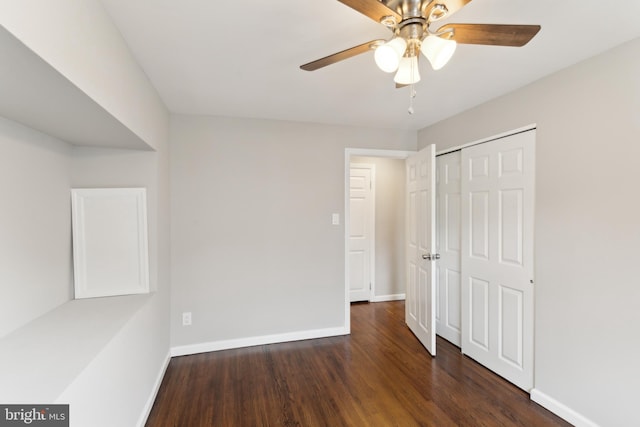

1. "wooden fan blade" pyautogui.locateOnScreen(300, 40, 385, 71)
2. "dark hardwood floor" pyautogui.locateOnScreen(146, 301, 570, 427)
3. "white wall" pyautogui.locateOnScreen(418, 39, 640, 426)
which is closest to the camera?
"wooden fan blade" pyautogui.locateOnScreen(300, 40, 385, 71)

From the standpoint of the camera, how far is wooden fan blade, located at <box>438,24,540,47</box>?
113 cm

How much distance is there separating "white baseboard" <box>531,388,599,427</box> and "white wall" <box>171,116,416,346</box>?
1781 millimetres

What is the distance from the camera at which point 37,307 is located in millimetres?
1655

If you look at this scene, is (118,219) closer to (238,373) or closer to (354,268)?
(238,373)

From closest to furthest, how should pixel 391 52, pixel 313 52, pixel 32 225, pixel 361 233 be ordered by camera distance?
pixel 391 52 < pixel 32 225 < pixel 313 52 < pixel 361 233

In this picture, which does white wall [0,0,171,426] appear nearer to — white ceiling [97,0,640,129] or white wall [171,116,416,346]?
white ceiling [97,0,640,129]

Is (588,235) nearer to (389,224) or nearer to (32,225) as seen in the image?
(389,224)

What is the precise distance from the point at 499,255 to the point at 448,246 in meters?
0.66

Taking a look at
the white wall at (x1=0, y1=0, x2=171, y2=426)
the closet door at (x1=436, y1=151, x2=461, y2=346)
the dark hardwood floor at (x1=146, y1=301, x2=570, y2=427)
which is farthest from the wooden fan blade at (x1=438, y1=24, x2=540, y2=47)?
the dark hardwood floor at (x1=146, y1=301, x2=570, y2=427)

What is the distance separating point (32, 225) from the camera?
64.6 inches

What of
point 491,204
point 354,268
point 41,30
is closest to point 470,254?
point 491,204

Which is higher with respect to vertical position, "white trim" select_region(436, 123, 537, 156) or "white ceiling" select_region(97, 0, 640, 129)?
"white ceiling" select_region(97, 0, 640, 129)

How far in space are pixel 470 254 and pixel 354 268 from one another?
197cm
